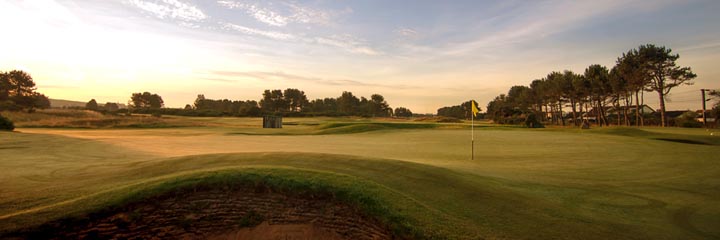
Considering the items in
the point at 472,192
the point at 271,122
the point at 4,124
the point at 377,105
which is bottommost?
the point at 472,192

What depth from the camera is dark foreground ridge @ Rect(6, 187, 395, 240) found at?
4824 mm

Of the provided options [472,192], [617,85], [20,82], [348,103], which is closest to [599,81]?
[617,85]

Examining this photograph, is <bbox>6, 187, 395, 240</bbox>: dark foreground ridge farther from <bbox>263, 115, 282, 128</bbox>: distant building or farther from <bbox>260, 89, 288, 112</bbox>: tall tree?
<bbox>260, 89, 288, 112</bbox>: tall tree

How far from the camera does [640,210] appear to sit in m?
7.18

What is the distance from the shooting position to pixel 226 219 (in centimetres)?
518

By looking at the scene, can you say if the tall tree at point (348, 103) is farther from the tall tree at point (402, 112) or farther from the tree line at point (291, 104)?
the tall tree at point (402, 112)

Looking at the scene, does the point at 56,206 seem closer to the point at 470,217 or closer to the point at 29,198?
the point at 29,198

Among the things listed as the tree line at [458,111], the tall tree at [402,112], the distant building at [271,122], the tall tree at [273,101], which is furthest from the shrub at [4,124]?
the tall tree at [402,112]

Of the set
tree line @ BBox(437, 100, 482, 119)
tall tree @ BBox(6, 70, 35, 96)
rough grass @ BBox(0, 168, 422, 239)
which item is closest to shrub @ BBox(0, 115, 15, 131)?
rough grass @ BBox(0, 168, 422, 239)

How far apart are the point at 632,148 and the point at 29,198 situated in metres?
23.1

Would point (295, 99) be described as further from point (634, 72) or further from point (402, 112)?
point (634, 72)

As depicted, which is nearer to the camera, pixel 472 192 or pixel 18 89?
pixel 472 192

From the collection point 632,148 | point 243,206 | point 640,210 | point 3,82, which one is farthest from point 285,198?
point 3,82

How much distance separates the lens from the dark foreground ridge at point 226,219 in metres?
4.82
